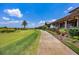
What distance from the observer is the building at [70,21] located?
352 cm

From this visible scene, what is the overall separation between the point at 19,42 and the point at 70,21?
2.62ft

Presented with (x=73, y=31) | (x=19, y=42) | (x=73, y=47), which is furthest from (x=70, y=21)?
(x=19, y=42)

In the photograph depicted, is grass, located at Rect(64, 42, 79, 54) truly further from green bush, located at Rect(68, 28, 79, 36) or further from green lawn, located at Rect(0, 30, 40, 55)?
green lawn, located at Rect(0, 30, 40, 55)

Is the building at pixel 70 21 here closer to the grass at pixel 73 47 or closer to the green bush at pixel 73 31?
the green bush at pixel 73 31

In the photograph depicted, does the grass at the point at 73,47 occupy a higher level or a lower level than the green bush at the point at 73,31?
→ lower

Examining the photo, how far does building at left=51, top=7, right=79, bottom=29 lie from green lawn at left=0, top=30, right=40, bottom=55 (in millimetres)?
389

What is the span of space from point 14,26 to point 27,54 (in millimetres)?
482

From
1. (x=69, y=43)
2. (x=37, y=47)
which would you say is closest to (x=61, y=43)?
Result: (x=69, y=43)

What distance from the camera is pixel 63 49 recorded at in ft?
11.3

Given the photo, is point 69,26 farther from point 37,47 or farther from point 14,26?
point 14,26

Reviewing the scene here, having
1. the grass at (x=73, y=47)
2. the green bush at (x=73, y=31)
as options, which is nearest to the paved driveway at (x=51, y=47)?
the grass at (x=73, y=47)

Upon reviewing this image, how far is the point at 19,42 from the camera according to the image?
3.51 m

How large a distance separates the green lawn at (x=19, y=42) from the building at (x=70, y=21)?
0.39m
